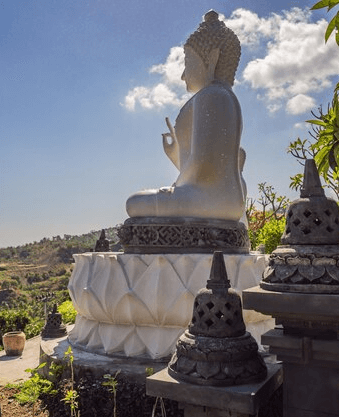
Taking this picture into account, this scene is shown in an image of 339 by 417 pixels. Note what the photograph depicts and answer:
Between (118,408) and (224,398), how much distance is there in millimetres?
1909

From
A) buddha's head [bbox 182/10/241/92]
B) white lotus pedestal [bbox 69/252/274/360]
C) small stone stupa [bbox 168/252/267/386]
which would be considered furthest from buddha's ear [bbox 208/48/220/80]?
small stone stupa [bbox 168/252/267/386]

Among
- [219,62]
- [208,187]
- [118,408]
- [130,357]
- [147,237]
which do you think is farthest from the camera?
[219,62]

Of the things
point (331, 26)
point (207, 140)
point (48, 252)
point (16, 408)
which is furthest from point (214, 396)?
point (48, 252)

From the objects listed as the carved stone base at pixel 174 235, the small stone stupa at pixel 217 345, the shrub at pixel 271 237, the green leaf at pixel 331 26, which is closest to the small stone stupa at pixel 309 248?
the small stone stupa at pixel 217 345

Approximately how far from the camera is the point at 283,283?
2174mm

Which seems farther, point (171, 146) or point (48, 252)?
point (48, 252)

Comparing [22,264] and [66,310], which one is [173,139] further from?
[22,264]

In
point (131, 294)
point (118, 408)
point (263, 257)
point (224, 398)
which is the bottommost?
point (118, 408)

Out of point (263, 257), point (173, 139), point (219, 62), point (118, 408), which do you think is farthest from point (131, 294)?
point (219, 62)

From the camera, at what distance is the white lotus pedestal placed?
4.65 m

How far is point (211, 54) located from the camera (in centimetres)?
639

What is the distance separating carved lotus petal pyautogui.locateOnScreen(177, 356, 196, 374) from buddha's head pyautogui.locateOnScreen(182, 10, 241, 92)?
16.2 feet

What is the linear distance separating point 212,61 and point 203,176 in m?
1.94

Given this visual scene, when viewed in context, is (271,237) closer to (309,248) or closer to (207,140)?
(207,140)
